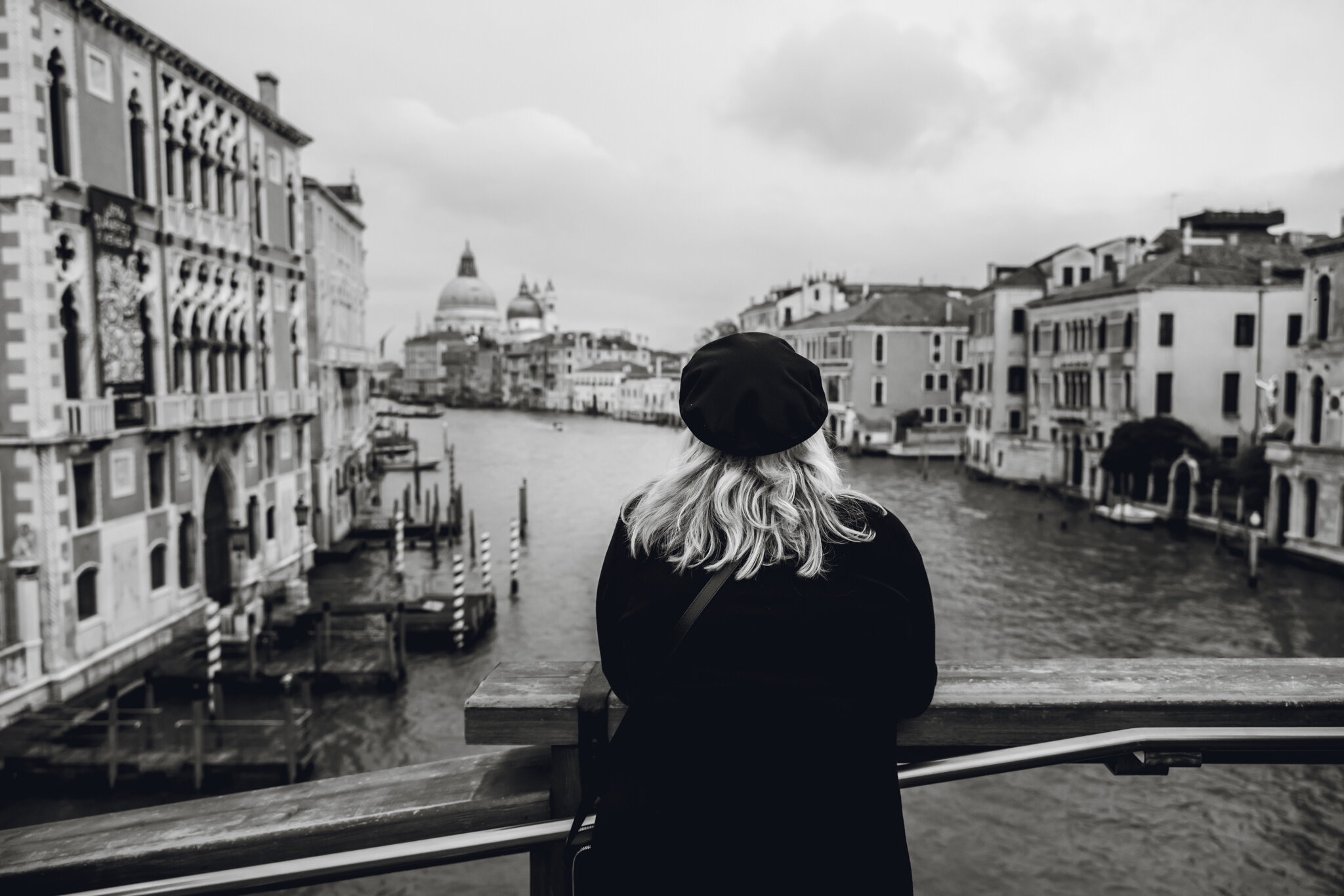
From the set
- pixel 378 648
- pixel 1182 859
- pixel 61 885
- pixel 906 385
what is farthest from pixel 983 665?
pixel 906 385

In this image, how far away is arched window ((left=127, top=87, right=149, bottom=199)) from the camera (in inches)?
424

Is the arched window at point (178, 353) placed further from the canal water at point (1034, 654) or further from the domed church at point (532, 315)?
the domed church at point (532, 315)

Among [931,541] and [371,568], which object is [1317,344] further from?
[371,568]

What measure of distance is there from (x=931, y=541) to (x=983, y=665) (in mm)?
20027

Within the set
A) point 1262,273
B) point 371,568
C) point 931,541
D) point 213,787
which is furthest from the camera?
point 1262,273

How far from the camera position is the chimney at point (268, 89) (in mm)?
15859

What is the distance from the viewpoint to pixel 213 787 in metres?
8.35

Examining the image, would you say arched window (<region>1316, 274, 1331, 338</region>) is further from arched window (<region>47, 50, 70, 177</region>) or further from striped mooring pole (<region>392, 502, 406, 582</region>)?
arched window (<region>47, 50, 70, 177</region>)

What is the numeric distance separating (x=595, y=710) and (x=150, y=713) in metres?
9.19

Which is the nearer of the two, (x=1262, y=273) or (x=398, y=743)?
(x=398, y=743)

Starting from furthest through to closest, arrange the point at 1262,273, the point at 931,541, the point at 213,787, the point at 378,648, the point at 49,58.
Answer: the point at 1262,273, the point at 931,541, the point at 378,648, the point at 49,58, the point at 213,787

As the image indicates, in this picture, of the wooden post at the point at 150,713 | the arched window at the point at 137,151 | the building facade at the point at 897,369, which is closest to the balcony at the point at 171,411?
the arched window at the point at 137,151

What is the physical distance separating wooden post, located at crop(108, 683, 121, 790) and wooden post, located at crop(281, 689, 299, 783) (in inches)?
49.0

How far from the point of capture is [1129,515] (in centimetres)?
2222
